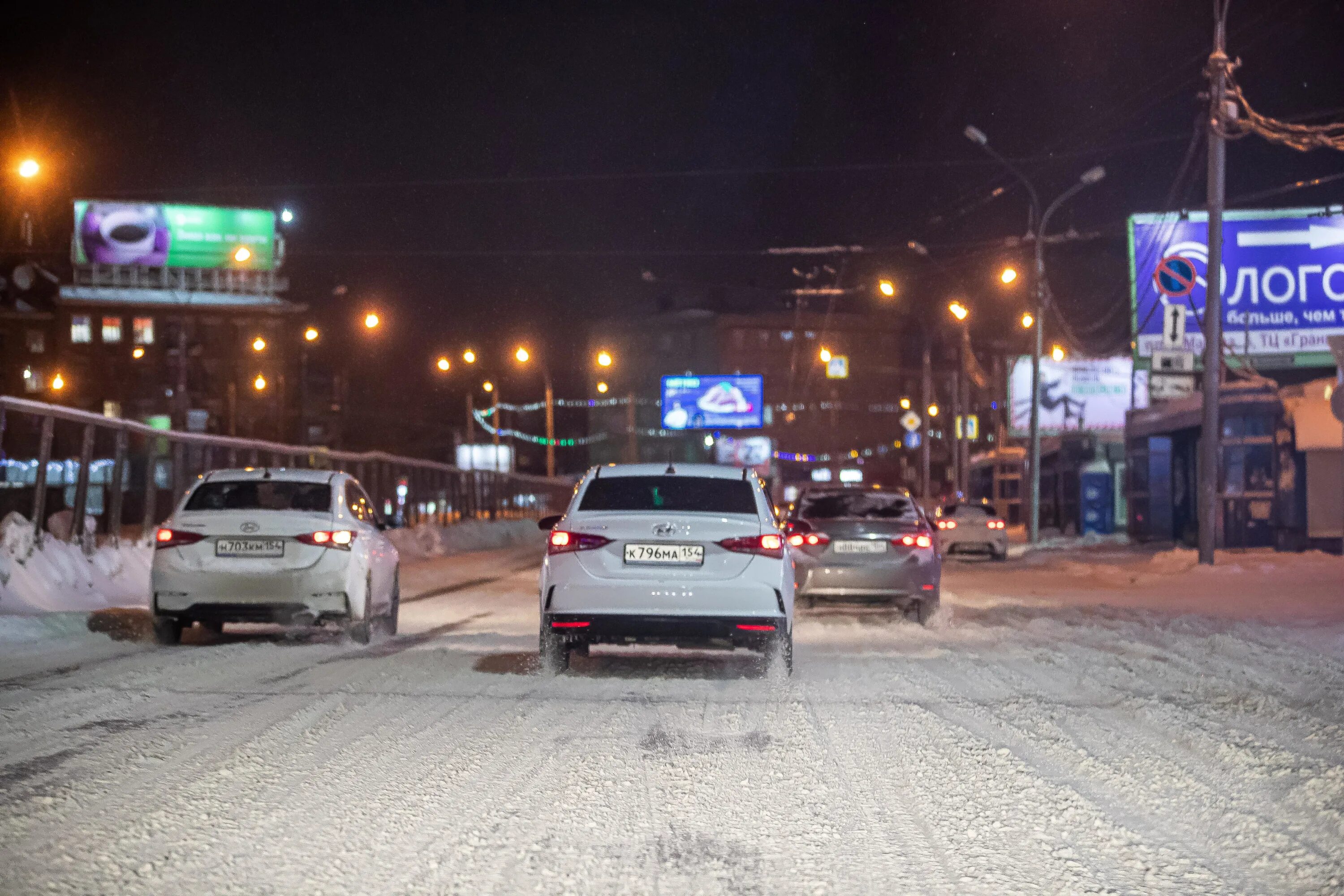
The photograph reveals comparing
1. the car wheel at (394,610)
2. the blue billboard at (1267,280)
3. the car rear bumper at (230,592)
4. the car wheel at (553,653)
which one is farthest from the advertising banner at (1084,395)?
the car wheel at (553,653)

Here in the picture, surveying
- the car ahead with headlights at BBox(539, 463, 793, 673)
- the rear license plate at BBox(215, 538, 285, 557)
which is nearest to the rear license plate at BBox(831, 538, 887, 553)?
the car ahead with headlights at BBox(539, 463, 793, 673)

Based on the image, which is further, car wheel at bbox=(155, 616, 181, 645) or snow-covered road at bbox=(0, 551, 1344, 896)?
car wheel at bbox=(155, 616, 181, 645)

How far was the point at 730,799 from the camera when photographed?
5785 mm

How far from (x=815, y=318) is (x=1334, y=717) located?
10033 centimetres

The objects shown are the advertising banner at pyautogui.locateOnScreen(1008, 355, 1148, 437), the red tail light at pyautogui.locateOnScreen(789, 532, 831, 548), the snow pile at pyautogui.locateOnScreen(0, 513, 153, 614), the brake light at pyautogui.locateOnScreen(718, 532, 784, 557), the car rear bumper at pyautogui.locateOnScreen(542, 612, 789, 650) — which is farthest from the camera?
the advertising banner at pyautogui.locateOnScreen(1008, 355, 1148, 437)

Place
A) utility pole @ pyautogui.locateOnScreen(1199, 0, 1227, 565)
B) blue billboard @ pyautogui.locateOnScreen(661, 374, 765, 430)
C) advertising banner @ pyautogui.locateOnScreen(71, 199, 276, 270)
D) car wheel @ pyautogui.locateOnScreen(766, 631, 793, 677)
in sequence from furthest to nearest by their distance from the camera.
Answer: blue billboard @ pyautogui.locateOnScreen(661, 374, 765, 430)
advertising banner @ pyautogui.locateOnScreen(71, 199, 276, 270)
utility pole @ pyautogui.locateOnScreen(1199, 0, 1227, 565)
car wheel @ pyautogui.locateOnScreen(766, 631, 793, 677)

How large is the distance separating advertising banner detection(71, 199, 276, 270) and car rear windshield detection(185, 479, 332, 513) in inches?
2356

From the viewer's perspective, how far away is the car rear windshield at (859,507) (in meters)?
14.6

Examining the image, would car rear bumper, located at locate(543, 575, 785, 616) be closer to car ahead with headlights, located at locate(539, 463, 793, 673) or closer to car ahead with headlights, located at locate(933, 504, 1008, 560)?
car ahead with headlights, located at locate(539, 463, 793, 673)

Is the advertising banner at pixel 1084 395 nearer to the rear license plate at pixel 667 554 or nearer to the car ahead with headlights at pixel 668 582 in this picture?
the car ahead with headlights at pixel 668 582

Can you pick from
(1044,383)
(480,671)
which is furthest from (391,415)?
(480,671)

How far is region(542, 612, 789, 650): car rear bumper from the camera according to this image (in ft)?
30.0

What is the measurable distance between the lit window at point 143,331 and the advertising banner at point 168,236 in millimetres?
15129

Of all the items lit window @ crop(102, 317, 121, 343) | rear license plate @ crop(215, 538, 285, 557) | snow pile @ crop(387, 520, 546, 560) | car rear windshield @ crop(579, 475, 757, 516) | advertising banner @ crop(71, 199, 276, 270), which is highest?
advertising banner @ crop(71, 199, 276, 270)
